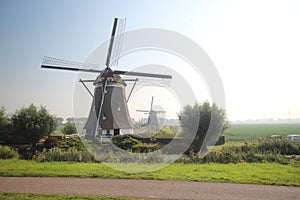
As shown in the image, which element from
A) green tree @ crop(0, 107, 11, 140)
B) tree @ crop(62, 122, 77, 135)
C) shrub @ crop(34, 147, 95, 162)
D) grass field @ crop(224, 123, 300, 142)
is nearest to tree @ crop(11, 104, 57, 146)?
green tree @ crop(0, 107, 11, 140)

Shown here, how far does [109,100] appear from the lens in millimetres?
21062

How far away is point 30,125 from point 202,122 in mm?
12309

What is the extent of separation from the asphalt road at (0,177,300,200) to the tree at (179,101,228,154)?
6947 millimetres

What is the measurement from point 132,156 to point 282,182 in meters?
6.94

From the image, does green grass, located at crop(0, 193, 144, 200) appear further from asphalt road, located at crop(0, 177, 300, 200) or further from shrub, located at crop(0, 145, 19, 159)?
shrub, located at crop(0, 145, 19, 159)

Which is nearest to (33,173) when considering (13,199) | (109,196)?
(13,199)

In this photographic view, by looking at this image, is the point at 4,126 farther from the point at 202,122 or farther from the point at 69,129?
the point at 202,122

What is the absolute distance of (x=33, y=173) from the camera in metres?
8.88

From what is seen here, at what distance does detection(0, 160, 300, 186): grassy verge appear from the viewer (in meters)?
8.48

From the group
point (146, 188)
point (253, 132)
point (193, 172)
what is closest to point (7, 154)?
point (146, 188)

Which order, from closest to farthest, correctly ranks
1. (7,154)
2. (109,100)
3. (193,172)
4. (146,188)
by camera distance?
1. (146,188)
2. (193,172)
3. (7,154)
4. (109,100)

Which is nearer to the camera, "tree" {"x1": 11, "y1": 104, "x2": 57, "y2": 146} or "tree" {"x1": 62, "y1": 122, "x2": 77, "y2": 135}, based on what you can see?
"tree" {"x1": 11, "y1": 104, "x2": 57, "y2": 146}

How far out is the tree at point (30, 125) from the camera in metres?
16.5

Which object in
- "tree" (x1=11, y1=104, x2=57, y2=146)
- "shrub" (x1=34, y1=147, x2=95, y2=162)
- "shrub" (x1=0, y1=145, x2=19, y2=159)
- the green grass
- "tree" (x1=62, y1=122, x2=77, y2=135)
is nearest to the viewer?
the green grass
